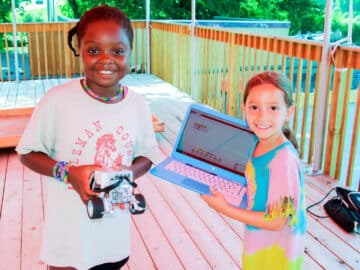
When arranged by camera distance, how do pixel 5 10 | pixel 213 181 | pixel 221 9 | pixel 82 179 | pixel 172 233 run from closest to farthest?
pixel 82 179 → pixel 213 181 → pixel 172 233 → pixel 5 10 → pixel 221 9

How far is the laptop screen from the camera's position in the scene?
1.78 meters

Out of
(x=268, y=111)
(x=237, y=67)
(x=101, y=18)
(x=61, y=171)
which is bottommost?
(x=237, y=67)

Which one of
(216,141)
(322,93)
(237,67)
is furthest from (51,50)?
(216,141)

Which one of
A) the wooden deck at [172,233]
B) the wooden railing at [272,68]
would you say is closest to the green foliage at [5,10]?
the wooden railing at [272,68]

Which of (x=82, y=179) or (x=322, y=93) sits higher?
(x=82, y=179)

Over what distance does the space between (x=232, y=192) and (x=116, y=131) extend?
→ 472 mm

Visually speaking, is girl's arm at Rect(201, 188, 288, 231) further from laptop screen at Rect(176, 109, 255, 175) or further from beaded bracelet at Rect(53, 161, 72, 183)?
laptop screen at Rect(176, 109, 255, 175)

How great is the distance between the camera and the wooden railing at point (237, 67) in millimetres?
3488

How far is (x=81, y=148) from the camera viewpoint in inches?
49.3

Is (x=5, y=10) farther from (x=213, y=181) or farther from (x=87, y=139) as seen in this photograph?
(x=87, y=139)

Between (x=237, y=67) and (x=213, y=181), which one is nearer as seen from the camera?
(x=213, y=181)

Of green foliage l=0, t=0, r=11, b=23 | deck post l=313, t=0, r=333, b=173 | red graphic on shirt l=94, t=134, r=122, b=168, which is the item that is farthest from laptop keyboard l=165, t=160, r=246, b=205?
green foliage l=0, t=0, r=11, b=23

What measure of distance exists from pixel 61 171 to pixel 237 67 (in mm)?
4142

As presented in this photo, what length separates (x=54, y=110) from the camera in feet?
4.00
